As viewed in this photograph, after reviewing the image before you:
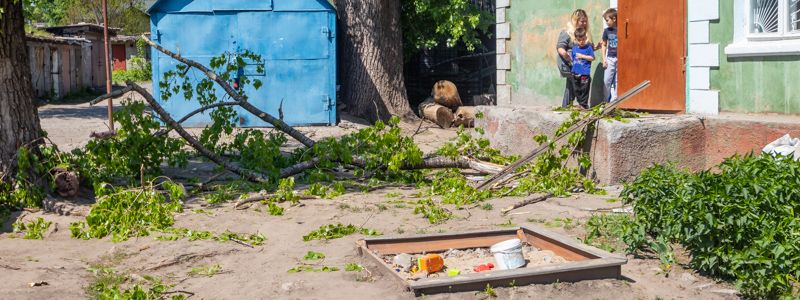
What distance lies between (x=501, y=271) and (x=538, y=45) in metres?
7.70

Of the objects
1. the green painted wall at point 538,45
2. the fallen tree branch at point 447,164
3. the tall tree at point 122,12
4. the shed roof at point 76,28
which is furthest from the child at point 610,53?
the tall tree at point 122,12

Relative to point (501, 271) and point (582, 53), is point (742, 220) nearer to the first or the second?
point (501, 271)

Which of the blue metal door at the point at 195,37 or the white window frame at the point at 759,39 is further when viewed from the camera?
the blue metal door at the point at 195,37

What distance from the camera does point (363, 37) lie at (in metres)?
18.1

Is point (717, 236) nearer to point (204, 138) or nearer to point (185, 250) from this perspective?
point (185, 250)

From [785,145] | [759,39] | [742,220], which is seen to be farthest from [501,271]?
[759,39]

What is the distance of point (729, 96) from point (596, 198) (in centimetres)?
183

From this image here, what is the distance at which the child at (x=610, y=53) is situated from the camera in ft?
37.0

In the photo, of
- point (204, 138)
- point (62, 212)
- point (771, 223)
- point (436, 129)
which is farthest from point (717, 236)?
point (436, 129)

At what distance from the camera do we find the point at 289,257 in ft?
22.9

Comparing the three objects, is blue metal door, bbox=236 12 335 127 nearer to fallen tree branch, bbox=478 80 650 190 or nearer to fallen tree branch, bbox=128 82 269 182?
fallen tree branch, bbox=128 82 269 182

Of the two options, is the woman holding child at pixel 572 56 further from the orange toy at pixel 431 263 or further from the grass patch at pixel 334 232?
the orange toy at pixel 431 263

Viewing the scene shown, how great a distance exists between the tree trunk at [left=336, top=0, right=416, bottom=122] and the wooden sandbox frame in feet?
36.1

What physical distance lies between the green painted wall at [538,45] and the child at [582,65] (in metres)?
0.41
